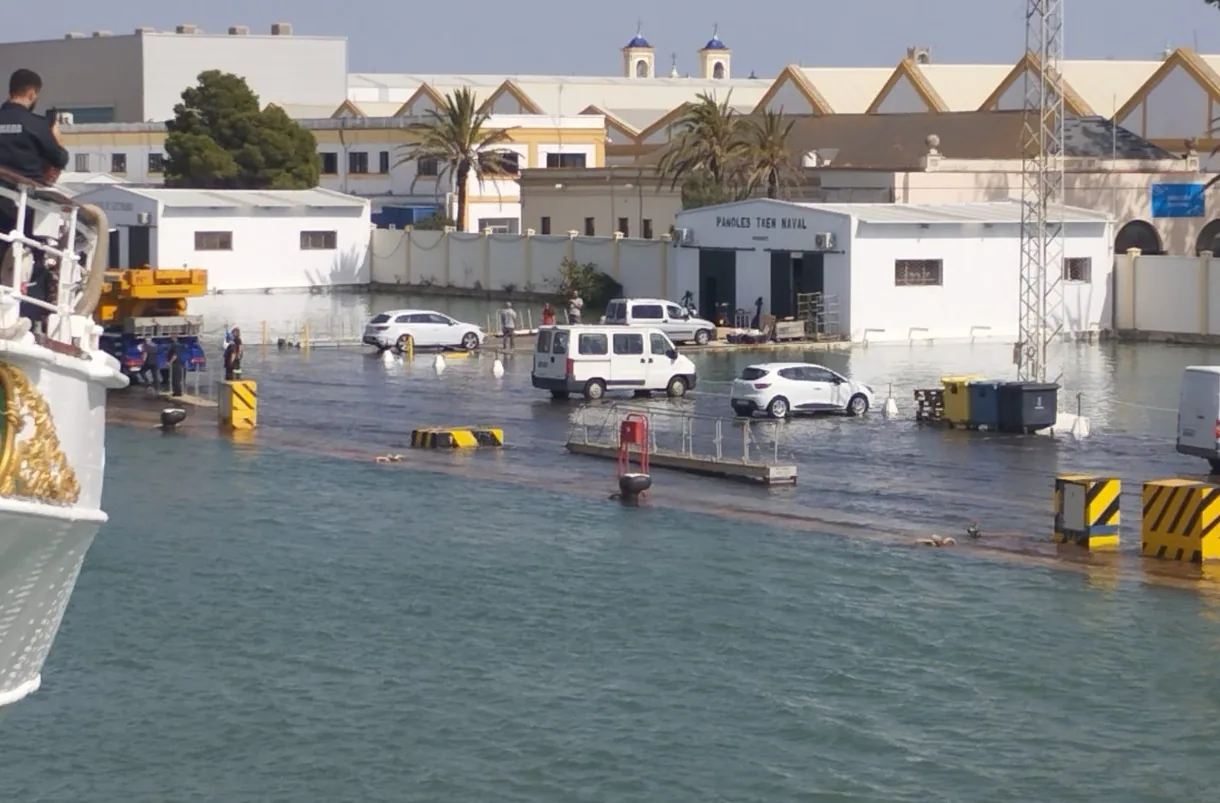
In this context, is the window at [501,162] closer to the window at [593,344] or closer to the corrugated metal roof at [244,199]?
the corrugated metal roof at [244,199]

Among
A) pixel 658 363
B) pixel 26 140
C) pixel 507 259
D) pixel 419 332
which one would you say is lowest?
pixel 658 363

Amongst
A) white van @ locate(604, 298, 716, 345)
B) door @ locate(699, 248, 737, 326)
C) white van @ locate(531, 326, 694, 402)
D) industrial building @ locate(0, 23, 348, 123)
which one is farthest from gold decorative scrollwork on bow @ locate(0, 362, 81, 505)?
industrial building @ locate(0, 23, 348, 123)

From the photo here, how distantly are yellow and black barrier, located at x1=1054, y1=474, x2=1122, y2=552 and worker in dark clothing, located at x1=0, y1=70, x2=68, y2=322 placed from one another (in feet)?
60.0

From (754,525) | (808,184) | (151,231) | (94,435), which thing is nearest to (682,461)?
(754,525)

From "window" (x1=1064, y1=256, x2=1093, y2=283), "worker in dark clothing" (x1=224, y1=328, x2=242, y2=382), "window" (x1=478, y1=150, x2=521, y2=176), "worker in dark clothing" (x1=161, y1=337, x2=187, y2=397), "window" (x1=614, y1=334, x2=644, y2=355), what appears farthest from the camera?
"window" (x1=478, y1=150, x2=521, y2=176)

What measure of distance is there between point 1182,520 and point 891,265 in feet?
108

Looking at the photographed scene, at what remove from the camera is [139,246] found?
7862cm

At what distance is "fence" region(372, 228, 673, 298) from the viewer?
7075 cm

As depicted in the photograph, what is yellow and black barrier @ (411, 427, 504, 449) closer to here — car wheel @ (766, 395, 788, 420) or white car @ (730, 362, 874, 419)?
white car @ (730, 362, 874, 419)

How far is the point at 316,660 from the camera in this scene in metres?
22.9

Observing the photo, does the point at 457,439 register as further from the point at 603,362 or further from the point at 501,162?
the point at 501,162

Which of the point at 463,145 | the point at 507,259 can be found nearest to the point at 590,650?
the point at 507,259

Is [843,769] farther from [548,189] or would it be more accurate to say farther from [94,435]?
[548,189]

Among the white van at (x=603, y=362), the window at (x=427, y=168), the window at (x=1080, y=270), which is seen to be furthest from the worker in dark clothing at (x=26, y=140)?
the window at (x=427, y=168)
